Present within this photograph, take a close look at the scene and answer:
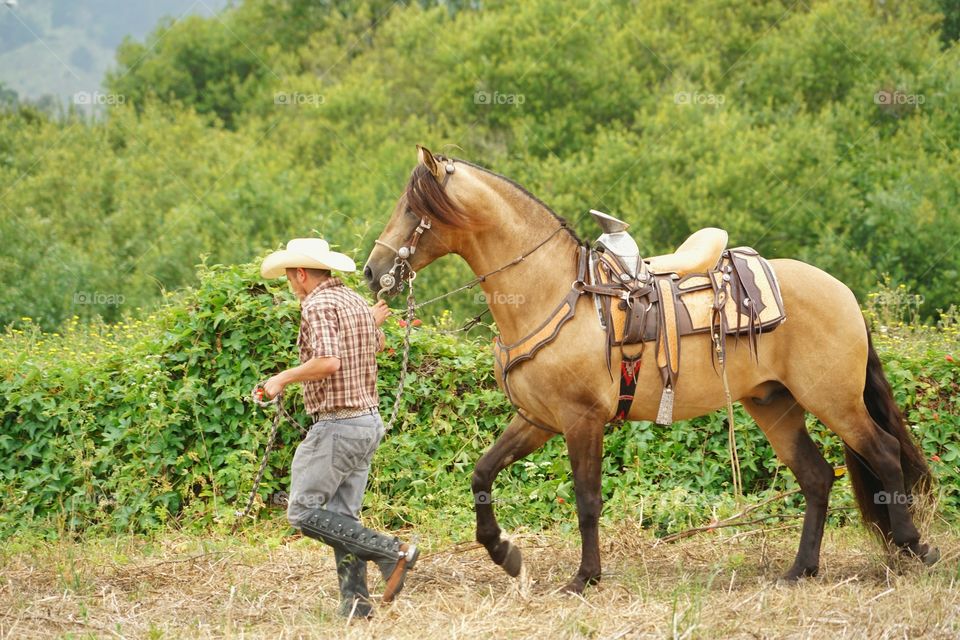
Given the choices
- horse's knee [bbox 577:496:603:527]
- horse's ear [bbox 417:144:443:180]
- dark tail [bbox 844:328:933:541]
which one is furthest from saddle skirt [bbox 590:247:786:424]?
horse's ear [bbox 417:144:443:180]

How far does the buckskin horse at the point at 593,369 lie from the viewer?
5.94m

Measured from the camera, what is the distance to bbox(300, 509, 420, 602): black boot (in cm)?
546

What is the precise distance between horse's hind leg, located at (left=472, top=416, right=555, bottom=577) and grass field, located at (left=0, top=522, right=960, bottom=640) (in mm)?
201

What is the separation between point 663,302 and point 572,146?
1048 inches

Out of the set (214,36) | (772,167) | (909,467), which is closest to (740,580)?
(909,467)

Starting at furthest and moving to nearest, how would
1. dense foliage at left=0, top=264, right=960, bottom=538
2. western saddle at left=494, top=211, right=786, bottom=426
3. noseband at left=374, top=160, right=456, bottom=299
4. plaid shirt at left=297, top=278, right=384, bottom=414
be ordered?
dense foliage at left=0, top=264, right=960, bottom=538, western saddle at left=494, top=211, right=786, bottom=426, noseband at left=374, top=160, right=456, bottom=299, plaid shirt at left=297, top=278, right=384, bottom=414

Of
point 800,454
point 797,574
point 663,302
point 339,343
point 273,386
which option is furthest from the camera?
point 800,454

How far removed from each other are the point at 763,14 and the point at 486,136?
36.7 feet

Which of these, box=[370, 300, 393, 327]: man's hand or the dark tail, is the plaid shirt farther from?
the dark tail

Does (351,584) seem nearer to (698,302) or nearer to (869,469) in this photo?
(698,302)

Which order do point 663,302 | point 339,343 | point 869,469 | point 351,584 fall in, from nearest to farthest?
point 339,343, point 351,584, point 663,302, point 869,469

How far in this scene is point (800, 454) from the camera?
668 cm

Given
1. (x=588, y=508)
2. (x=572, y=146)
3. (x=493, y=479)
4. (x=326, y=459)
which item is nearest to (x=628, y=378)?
(x=588, y=508)

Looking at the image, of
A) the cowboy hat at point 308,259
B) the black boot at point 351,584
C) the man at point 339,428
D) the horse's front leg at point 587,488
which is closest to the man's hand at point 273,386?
the man at point 339,428
